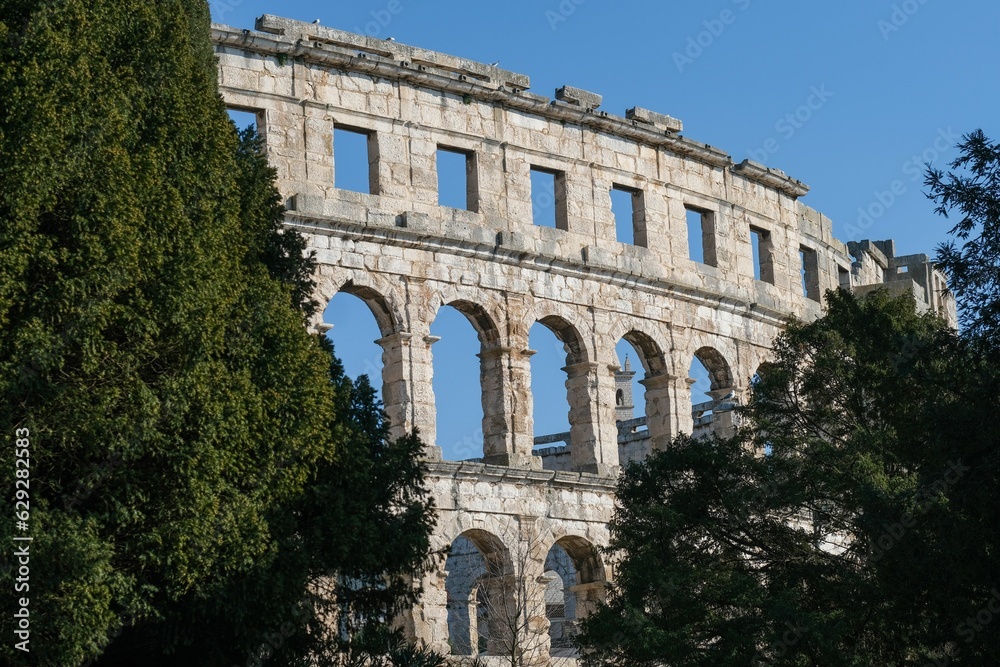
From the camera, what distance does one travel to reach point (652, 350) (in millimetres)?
30250

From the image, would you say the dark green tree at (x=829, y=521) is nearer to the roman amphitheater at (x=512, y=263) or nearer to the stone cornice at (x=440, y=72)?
the roman amphitheater at (x=512, y=263)

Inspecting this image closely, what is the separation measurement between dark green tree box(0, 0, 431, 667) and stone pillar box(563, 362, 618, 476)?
1001 cm

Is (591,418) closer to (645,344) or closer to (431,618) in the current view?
(645,344)

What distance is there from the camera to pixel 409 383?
2675 cm

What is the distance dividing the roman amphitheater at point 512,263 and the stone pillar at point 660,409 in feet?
0.13

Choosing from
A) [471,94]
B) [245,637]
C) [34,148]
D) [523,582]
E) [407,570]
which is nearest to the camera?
[34,148]

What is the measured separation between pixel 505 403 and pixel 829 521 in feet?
24.4

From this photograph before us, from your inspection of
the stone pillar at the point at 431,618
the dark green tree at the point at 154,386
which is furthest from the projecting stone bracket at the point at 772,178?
the dark green tree at the point at 154,386

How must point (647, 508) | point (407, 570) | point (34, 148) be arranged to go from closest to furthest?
point (34, 148)
point (407, 570)
point (647, 508)

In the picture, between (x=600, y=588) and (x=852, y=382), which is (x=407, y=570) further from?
(x=600, y=588)

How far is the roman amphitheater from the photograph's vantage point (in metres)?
26.7

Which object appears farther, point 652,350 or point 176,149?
point 652,350

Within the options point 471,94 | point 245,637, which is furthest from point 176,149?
point 471,94

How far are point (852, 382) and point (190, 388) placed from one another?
1000 centimetres
